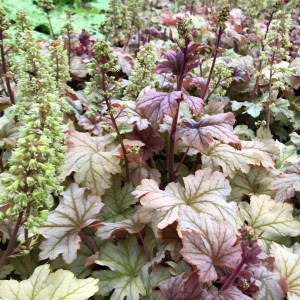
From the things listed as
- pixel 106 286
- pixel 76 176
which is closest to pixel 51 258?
pixel 106 286

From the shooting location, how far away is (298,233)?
1.85m

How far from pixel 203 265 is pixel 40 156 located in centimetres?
84

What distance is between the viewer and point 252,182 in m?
2.26

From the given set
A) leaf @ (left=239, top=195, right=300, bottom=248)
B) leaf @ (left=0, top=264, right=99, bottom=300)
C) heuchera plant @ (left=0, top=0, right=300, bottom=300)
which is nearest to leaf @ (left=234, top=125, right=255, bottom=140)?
heuchera plant @ (left=0, top=0, right=300, bottom=300)

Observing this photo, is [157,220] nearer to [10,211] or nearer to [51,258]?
[51,258]

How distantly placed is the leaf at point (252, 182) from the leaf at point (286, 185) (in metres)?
0.15

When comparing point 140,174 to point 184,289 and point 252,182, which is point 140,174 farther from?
point 184,289

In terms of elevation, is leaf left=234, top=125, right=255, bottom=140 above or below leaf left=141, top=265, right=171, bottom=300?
above

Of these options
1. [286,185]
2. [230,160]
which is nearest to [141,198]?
[230,160]

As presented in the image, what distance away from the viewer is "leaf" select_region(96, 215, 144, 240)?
1755 mm

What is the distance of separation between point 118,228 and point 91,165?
0.49m

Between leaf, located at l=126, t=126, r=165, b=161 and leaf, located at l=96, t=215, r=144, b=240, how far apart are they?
558 millimetres

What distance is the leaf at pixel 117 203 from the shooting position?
2066 mm

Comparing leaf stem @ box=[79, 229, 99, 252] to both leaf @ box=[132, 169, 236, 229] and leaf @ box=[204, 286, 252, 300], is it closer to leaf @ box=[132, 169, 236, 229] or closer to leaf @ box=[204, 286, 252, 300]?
leaf @ box=[132, 169, 236, 229]
